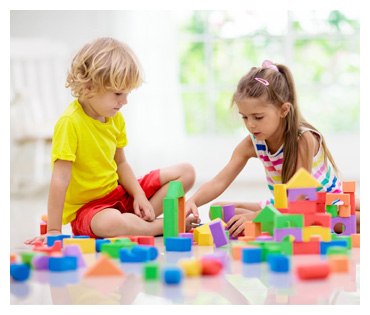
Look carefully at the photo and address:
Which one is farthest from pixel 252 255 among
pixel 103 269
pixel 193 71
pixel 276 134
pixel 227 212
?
pixel 193 71

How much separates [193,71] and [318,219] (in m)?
3.06

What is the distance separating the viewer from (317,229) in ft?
4.18

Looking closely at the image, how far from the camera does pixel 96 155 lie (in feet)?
5.47

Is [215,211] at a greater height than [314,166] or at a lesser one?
lesser

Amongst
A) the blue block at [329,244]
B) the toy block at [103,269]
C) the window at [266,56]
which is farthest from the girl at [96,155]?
the window at [266,56]

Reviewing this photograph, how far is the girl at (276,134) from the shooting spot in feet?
5.47

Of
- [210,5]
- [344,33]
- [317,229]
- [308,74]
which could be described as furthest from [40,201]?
[344,33]

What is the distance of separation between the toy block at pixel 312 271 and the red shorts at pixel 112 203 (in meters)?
0.79

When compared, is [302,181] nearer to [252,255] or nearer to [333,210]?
[252,255]

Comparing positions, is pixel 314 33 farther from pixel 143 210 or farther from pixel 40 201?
pixel 143 210

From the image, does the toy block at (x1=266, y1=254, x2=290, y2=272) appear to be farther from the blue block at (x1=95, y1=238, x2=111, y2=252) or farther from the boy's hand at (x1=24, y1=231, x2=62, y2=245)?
the boy's hand at (x1=24, y1=231, x2=62, y2=245)

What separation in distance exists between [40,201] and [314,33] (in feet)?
8.25

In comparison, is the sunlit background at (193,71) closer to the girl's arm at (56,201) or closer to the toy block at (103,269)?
the girl's arm at (56,201)

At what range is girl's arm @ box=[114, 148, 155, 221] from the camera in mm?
1718
